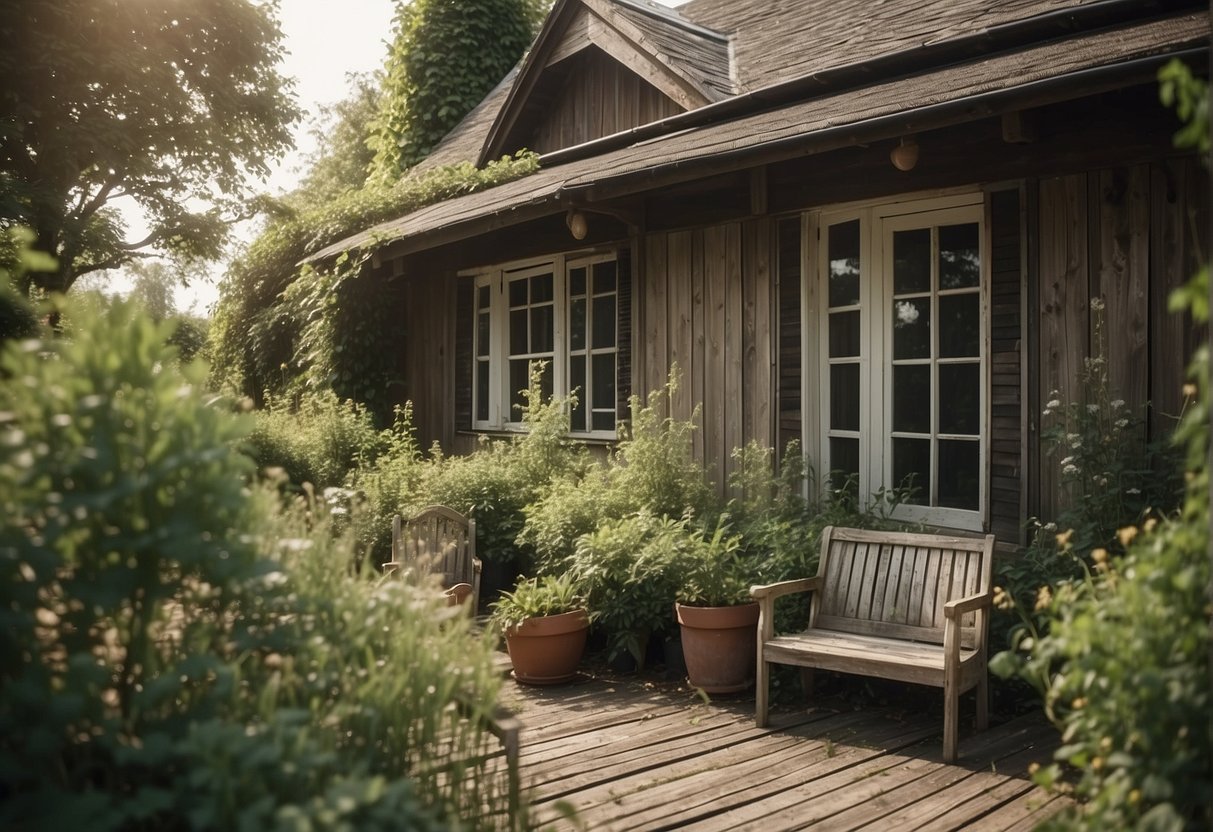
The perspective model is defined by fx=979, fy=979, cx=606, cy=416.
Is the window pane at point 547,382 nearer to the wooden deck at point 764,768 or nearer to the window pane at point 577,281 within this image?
the window pane at point 577,281

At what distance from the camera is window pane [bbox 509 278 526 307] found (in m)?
9.24

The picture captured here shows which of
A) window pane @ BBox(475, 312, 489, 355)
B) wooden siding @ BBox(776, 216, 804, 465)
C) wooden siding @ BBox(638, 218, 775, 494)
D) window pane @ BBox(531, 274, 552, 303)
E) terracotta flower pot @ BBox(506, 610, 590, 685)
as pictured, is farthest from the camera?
window pane @ BBox(475, 312, 489, 355)

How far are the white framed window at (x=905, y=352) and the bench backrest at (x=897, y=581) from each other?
2.82 ft

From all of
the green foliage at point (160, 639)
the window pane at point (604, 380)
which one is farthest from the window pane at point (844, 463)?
the green foliage at point (160, 639)

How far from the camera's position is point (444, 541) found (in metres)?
6.38

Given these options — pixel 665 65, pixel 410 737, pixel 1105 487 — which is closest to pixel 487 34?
pixel 665 65

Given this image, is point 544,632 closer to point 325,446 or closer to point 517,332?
point 517,332

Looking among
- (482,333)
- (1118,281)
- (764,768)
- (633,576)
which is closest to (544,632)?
(633,576)

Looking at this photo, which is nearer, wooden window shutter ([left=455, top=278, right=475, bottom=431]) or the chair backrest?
the chair backrest

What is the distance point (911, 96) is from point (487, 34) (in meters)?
11.7

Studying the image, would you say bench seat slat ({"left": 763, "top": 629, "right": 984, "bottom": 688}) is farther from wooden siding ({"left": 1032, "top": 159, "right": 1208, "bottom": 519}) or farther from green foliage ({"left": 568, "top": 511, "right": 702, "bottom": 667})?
wooden siding ({"left": 1032, "top": 159, "right": 1208, "bottom": 519})

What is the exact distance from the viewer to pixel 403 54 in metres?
15.8

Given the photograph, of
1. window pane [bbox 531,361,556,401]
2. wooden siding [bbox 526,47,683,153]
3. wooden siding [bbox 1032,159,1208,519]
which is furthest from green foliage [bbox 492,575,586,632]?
wooden siding [bbox 526,47,683,153]

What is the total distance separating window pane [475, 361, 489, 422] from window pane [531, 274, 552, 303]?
1043mm
